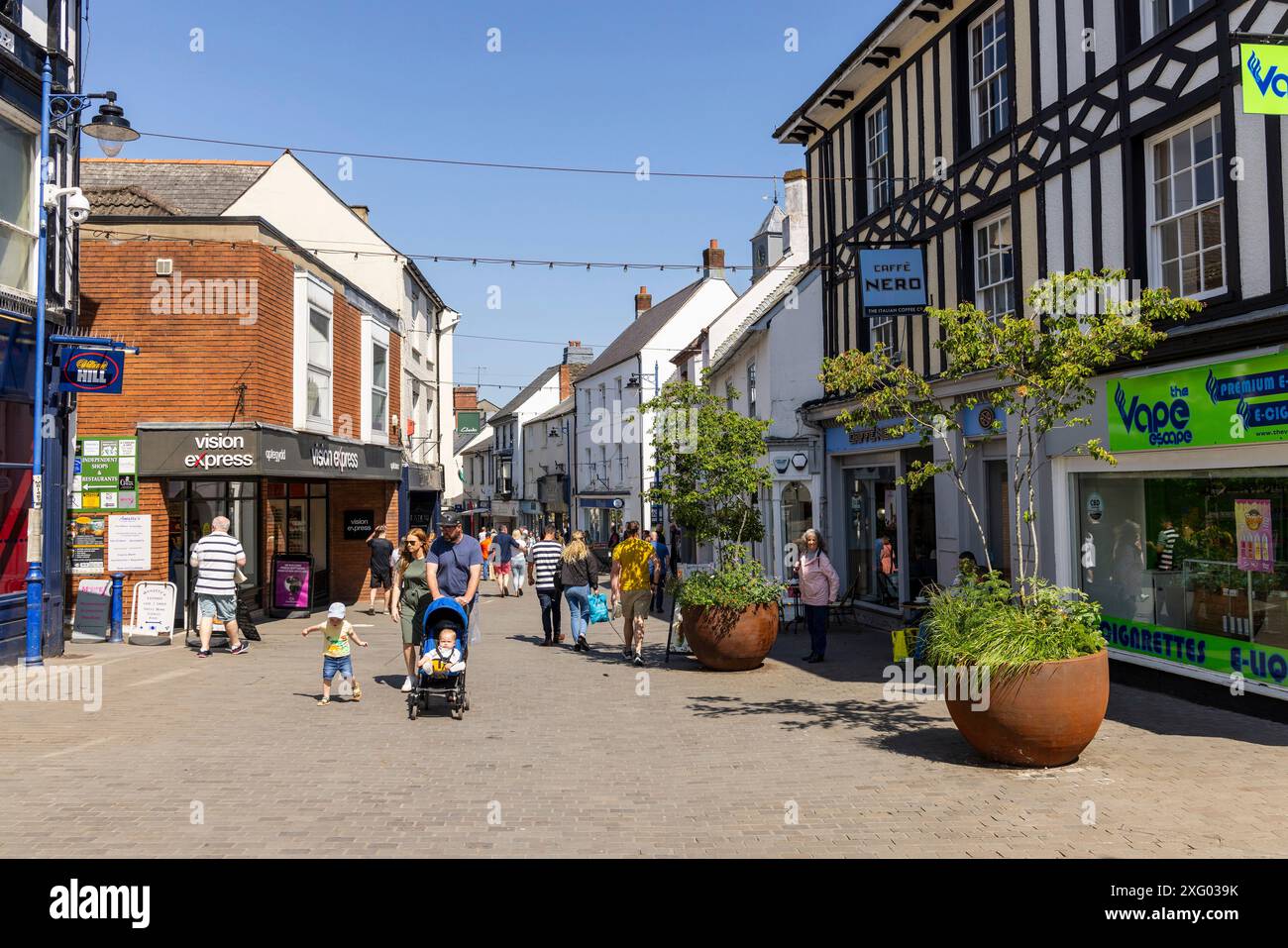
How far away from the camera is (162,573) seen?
51.3 feet

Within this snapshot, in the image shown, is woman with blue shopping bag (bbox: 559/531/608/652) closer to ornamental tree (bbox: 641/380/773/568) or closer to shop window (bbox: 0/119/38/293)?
ornamental tree (bbox: 641/380/773/568)

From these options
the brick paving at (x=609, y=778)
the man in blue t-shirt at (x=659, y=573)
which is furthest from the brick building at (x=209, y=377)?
the man in blue t-shirt at (x=659, y=573)

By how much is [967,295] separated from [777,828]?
10158 millimetres

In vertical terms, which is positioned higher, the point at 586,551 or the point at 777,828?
the point at 586,551

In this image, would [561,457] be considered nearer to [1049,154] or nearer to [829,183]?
[829,183]

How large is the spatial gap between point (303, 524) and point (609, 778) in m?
15.5

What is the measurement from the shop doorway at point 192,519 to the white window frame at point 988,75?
43.0 ft

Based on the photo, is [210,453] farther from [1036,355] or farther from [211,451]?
[1036,355]

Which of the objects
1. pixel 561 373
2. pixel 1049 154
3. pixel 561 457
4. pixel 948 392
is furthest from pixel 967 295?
pixel 561 373

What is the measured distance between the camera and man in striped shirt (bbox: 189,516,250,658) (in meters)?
13.3

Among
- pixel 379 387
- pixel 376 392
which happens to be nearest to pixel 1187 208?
pixel 376 392

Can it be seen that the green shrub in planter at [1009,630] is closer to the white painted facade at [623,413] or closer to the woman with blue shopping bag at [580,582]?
the woman with blue shopping bag at [580,582]

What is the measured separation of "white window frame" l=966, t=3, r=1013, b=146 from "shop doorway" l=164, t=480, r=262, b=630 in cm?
1312

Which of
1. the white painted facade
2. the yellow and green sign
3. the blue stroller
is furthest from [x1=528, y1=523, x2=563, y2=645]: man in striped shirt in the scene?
the white painted facade
